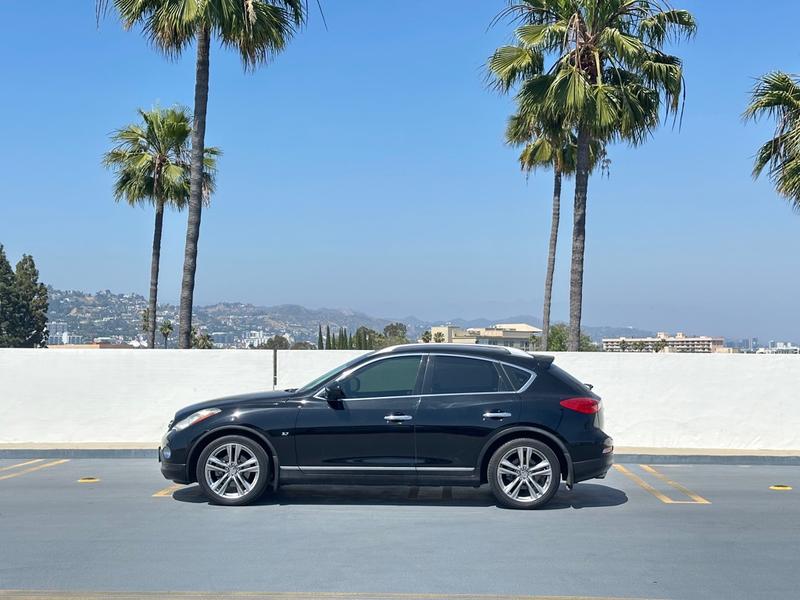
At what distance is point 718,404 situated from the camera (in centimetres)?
1390

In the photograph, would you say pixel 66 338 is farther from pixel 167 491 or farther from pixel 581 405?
pixel 581 405

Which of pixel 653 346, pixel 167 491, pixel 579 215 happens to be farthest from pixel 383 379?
pixel 653 346

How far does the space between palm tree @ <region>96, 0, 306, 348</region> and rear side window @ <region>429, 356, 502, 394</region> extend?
9590mm

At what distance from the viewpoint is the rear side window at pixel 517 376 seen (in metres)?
9.34

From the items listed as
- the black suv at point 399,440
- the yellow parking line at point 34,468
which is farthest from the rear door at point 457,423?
the yellow parking line at point 34,468

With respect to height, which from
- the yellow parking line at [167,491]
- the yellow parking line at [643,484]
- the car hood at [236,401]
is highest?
the car hood at [236,401]

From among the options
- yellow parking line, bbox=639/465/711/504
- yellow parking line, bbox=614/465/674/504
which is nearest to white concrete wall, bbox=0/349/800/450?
yellow parking line, bbox=639/465/711/504

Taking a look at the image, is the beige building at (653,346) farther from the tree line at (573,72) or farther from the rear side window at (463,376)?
the rear side window at (463,376)

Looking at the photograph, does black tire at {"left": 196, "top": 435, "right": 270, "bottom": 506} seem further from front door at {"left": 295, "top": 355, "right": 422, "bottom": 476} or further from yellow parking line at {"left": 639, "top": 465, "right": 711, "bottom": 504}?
Answer: yellow parking line at {"left": 639, "top": 465, "right": 711, "bottom": 504}

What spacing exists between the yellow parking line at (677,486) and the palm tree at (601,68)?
305 inches

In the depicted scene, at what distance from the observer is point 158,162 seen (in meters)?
33.4

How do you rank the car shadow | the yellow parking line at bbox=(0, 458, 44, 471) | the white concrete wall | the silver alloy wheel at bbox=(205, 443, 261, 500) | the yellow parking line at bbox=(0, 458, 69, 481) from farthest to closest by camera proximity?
the white concrete wall → the yellow parking line at bbox=(0, 458, 44, 471) → the yellow parking line at bbox=(0, 458, 69, 481) → the car shadow → the silver alloy wheel at bbox=(205, 443, 261, 500)

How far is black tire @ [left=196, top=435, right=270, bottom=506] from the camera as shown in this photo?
360 inches

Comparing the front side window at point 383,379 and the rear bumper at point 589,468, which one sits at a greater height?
the front side window at point 383,379
